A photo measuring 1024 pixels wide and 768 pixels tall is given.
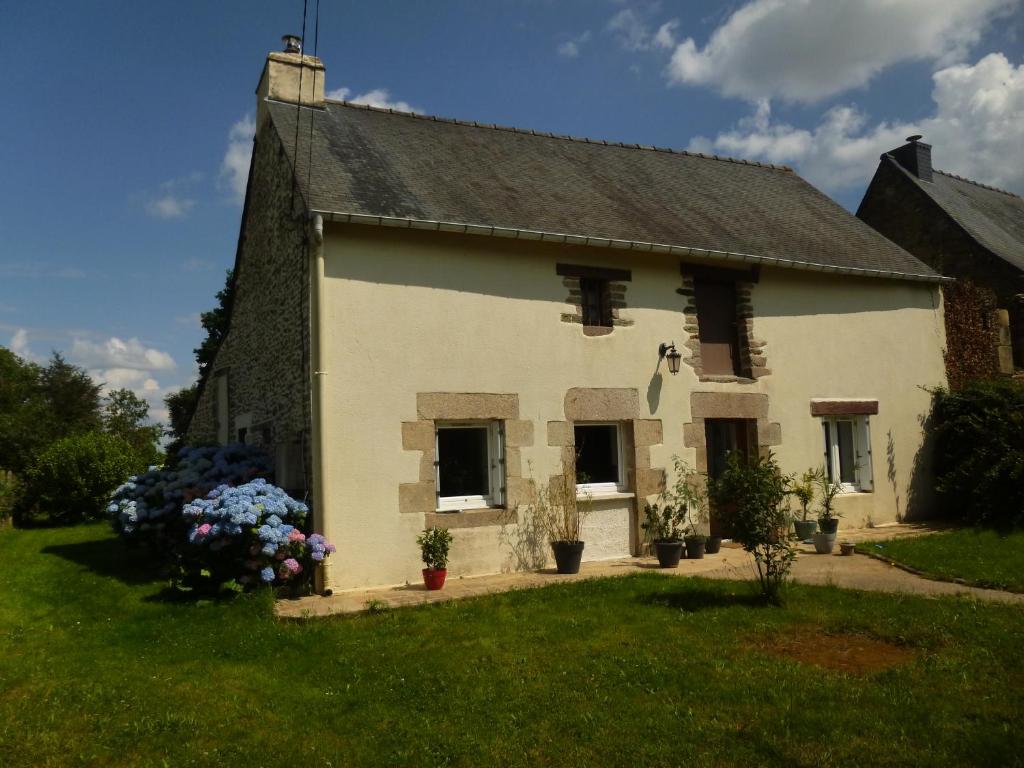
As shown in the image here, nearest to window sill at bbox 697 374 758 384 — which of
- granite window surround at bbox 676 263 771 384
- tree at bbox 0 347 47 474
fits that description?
granite window surround at bbox 676 263 771 384

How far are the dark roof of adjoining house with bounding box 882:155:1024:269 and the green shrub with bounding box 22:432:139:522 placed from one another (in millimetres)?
17183

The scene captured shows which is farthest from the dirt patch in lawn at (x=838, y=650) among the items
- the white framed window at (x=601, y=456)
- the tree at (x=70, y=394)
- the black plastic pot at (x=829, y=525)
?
the tree at (x=70, y=394)

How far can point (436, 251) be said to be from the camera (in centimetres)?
873

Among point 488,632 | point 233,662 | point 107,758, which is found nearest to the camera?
point 107,758

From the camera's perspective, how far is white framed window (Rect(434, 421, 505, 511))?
8.68m

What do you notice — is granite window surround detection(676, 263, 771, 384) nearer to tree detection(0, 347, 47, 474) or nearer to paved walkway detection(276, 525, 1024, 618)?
paved walkway detection(276, 525, 1024, 618)

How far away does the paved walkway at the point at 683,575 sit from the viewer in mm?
6879

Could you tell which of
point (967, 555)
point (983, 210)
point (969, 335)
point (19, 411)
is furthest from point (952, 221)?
point (19, 411)

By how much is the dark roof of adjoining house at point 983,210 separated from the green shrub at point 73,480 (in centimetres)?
1718

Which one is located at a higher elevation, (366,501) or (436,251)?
(436,251)

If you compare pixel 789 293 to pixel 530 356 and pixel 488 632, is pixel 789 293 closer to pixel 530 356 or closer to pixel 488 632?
pixel 530 356

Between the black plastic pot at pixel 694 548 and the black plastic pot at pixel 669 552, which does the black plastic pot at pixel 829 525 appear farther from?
the black plastic pot at pixel 669 552

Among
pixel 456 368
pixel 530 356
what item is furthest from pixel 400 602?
pixel 530 356

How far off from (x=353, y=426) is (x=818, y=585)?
15.1 ft
